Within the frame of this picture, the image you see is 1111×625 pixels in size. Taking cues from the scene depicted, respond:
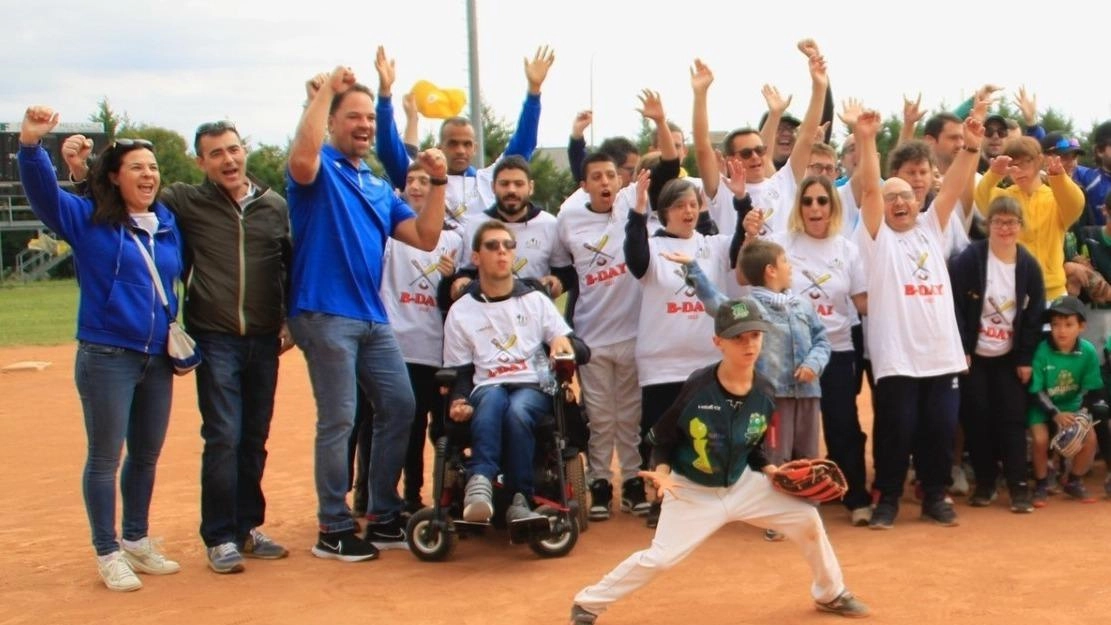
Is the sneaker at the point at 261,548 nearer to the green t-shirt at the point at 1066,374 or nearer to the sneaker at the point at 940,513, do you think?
the sneaker at the point at 940,513

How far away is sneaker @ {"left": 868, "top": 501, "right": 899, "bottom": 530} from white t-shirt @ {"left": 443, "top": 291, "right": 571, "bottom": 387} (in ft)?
6.61

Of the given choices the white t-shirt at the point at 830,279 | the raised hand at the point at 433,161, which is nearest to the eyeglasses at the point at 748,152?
the white t-shirt at the point at 830,279

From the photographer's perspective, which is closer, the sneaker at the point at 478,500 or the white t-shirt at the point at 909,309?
the sneaker at the point at 478,500

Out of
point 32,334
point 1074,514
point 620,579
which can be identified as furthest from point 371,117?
point 32,334

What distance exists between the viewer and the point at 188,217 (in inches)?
252

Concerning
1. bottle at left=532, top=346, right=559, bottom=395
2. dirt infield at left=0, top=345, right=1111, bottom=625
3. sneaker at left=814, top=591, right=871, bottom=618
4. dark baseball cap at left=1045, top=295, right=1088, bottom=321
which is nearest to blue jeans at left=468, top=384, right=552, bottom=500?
bottle at left=532, top=346, right=559, bottom=395

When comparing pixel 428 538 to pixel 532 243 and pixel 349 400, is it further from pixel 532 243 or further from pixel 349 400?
pixel 532 243

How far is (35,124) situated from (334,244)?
59.9 inches

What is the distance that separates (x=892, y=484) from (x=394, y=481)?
280 centimetres

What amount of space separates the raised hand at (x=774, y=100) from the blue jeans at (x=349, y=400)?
10.3 feet

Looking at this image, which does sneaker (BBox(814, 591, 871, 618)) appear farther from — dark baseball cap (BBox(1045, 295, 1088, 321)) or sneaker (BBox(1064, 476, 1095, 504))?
dark baseball cap (BBox(1045, 295, 1088, 321))

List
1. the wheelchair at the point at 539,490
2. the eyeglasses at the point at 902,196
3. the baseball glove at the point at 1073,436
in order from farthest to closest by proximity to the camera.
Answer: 1. the baseball glove at the point at 1073,436
2. the eyeglasses at the point at 902,196
3. the wheelchair at the point at 539,490

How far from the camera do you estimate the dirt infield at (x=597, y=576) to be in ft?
18.0

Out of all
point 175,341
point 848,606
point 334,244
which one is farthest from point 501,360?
point 848,606
